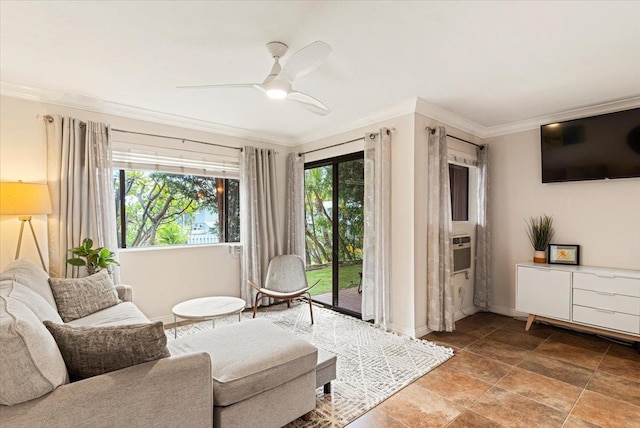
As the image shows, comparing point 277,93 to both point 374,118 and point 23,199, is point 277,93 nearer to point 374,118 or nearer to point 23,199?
point 374,118

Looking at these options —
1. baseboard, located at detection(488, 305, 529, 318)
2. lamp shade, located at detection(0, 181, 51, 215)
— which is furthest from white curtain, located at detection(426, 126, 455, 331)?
lamp shade, located at detection(0, 181, 51, 215)

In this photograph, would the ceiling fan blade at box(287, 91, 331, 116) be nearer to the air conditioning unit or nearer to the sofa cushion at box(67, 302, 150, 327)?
the sofa cushion at box(67, 302, 150, 327)

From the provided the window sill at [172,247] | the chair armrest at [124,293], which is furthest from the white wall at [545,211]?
the chair armrest at [124,293]

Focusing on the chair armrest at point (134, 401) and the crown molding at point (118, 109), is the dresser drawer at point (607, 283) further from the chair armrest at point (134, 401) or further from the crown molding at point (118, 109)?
the crown molding at point (118, 109)

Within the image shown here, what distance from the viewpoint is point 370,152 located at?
3752 millimetres

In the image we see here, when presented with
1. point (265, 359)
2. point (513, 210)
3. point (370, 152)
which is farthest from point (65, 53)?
point (513, 210)

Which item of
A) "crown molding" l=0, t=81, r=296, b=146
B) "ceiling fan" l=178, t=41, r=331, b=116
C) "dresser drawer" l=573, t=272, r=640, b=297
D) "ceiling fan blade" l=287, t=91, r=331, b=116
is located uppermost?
"crown molding" l=0, t=81, r=296, b=146

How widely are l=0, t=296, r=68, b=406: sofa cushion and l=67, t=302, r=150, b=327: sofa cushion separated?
1.35 meters

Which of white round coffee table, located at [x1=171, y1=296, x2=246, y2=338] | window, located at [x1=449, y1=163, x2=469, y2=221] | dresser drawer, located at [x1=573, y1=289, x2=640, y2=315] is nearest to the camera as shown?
white round coffee table, located at [x1=171, y1=296, x2=246, y2=338]

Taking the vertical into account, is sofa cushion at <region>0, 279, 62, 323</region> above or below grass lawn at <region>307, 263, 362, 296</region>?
above

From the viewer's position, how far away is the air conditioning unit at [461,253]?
4.02 metres

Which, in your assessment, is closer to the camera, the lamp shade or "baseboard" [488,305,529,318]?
the lamp shade

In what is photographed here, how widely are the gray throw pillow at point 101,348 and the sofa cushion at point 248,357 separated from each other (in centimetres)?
43

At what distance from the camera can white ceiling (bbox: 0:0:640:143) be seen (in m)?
1.86
